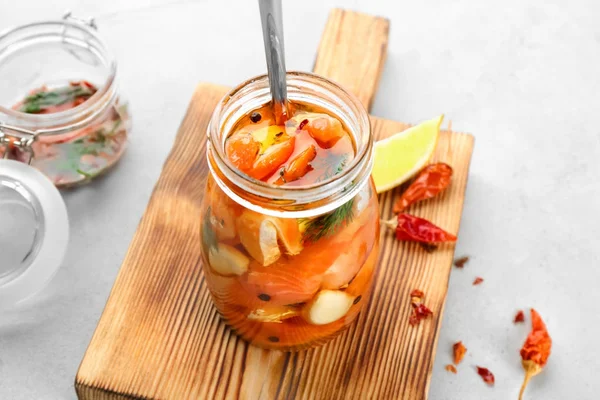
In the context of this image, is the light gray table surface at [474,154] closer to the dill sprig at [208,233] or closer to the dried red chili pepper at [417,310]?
the dried red chili pepper at [417,310]

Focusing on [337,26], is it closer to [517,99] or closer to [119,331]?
[517,99]

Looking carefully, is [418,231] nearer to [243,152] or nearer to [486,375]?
[486,375]

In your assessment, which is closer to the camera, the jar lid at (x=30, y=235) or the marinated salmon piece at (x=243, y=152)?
the marinated salmon piece at (x=243, y=152)

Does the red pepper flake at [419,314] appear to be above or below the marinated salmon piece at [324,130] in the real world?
below

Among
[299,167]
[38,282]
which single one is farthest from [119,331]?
[299,167]

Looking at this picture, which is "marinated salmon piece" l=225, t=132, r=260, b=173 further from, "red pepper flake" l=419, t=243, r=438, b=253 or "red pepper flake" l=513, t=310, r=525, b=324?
"red pepper flake" l=513, t=310, r=525, b=324

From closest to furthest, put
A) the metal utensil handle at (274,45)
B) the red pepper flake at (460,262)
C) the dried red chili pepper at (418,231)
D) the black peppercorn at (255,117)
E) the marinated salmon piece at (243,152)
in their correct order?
the metal utensil handle at (274,45), the marinated salmon piece at (243,152), the black peppercorn at (255,117), the dried red chili pepper at (418,231), the red pepper flake at (460,262)

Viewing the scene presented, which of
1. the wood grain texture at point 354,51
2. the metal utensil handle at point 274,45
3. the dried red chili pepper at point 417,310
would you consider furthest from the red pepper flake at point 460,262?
the metal utensil handle at point 274,45
